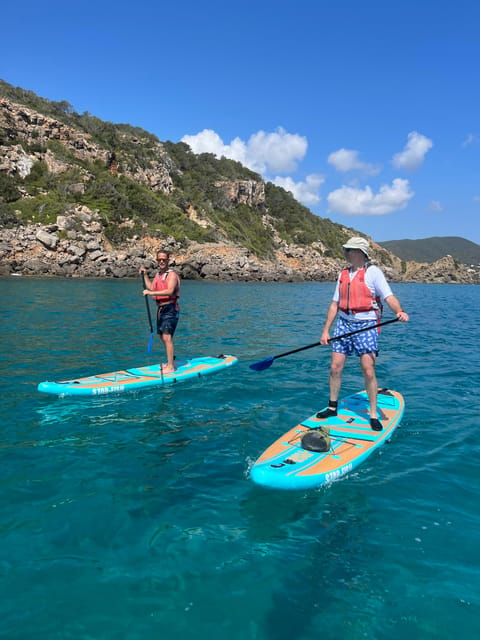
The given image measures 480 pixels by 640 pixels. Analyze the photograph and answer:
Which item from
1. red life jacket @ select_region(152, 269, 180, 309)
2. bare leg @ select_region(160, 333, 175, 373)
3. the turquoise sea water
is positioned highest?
red life jacket @ select_region(152, 269, 180, 309)

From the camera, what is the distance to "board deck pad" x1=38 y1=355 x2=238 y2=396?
25.0 ft

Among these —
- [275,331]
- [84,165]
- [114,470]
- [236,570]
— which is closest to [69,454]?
[114,470]

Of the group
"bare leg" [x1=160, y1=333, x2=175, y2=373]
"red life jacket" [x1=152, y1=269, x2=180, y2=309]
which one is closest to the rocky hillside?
"red life jacket" [x1=152, y1=269, x2=180, y2=309]

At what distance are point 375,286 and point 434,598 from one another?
386 centimetres

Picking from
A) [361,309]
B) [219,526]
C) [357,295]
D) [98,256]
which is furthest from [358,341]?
[98,256]

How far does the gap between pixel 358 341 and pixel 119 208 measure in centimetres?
5850

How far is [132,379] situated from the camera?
836 cm

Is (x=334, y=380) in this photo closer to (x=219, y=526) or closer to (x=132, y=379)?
(x=219, y=526)

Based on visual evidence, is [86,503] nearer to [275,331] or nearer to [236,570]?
[236,570]

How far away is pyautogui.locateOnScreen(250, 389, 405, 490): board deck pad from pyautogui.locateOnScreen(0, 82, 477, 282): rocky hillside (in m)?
45.2

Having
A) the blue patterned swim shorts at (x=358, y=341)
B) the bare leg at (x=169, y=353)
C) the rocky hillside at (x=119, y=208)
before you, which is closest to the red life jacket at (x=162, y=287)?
the bare leg at (x=169, y=353)

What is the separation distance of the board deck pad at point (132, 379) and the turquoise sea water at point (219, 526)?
0.25 meters

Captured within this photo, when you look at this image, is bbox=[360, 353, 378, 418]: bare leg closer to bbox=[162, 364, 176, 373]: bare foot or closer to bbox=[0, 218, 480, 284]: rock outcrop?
bbox=[162, 364, 176, 373]: bare foot

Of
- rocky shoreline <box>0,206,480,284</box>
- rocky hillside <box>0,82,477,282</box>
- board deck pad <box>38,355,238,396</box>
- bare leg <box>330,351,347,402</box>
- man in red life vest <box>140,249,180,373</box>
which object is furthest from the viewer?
rocky hillside <box>0,82,477,282</box>
